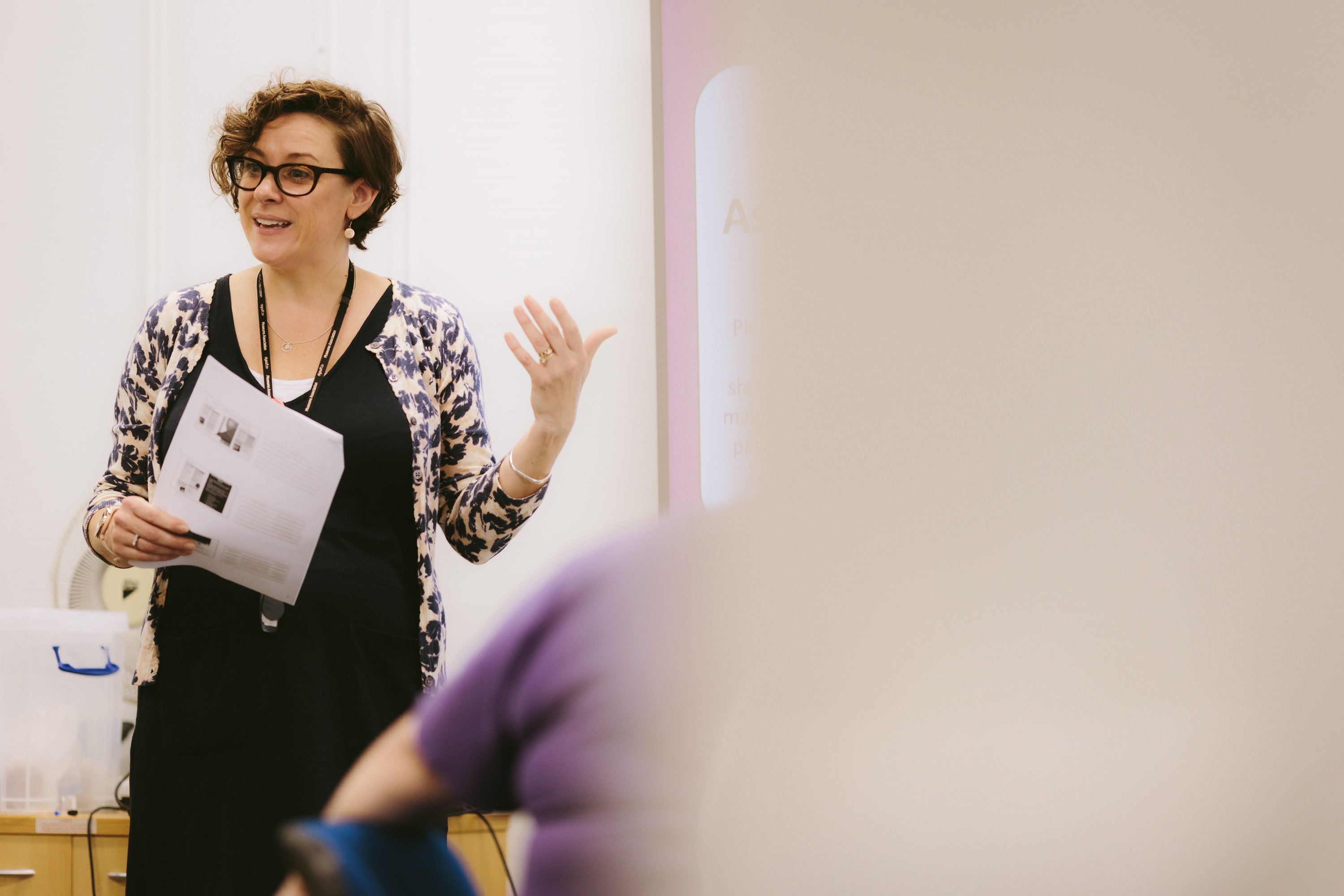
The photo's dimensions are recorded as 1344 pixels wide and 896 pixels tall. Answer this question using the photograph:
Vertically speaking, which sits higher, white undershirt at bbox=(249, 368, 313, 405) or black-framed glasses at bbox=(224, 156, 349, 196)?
black-framed glasses at bbox=(224, 156, 349, 196)

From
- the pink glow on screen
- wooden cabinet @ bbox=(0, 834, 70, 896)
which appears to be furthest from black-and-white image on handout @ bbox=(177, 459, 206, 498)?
wooden cabinet @ bbox=(0, 834, 70, 896)

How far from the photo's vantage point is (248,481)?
0.85 m

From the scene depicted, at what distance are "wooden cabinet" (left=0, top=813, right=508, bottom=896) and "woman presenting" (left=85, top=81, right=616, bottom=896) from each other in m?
0.57

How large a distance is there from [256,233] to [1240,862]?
103cm

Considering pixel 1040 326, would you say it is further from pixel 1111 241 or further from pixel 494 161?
pixel 494 161

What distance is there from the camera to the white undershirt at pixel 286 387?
0.97m

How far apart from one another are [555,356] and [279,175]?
450 millimetres

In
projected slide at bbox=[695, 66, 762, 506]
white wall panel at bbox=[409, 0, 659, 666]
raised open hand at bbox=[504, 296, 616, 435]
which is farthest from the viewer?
white wall panel at bbox=[409, 0, 659, 666]

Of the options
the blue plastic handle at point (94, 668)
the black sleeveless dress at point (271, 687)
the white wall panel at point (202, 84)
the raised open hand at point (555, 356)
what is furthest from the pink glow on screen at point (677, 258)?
the blue plastic handle at point (94, 668)

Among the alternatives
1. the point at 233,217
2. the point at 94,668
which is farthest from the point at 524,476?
the point at 233,217

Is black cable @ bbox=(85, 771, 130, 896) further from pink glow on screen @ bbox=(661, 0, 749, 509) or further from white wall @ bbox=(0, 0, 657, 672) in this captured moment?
pink glow on screen @ bbox=(661, 0, 749, 509)

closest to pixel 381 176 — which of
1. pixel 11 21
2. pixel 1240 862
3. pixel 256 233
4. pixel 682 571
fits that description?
pixel 256 233

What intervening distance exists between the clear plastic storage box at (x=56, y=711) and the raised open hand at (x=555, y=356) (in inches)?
43.5

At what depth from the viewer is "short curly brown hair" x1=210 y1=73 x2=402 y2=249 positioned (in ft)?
3.38
